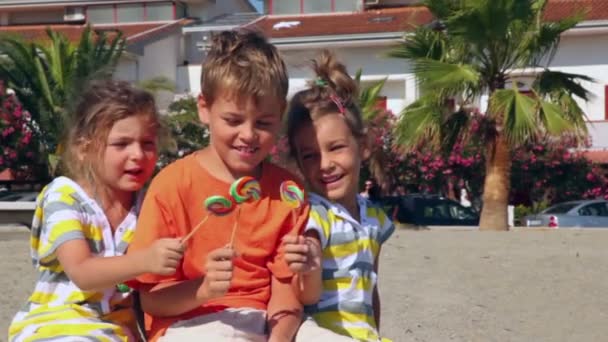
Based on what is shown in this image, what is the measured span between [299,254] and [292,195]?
215 mm

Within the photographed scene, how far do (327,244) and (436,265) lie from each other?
7.02 m

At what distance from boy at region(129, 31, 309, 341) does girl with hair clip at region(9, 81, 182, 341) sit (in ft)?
0.60

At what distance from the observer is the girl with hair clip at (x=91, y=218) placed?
10.8ft

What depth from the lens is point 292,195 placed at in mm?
3219

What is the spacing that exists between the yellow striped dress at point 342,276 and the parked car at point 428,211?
18.4 meters

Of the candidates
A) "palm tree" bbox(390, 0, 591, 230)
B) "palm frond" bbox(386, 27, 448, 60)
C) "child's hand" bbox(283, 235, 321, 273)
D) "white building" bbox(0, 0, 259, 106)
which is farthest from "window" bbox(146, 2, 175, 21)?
"child's hand" bbox(283, 235, 321, 273)

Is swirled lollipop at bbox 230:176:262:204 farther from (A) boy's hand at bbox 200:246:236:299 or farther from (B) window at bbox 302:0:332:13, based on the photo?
(B) window at bbox 302:0:332:13

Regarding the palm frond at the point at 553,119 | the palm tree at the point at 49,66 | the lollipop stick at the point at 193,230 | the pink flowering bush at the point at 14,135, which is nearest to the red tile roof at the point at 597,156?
the palm frond at the point at 553,119

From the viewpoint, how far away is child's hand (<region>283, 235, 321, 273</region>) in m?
3.10

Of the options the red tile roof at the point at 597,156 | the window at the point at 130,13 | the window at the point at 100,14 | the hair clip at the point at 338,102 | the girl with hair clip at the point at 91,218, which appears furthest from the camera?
the window at the point at 100,14

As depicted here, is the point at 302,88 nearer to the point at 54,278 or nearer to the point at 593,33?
the point at 54,278

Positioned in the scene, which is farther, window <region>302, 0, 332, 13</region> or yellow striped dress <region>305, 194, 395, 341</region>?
window <region>302, 0, 332, 13</region>

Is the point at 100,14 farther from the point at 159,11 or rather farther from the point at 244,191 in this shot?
the point at 244,191

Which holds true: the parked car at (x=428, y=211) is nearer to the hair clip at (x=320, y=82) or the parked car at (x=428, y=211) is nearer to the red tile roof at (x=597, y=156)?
the red tile roof at (x=597, y=156)
